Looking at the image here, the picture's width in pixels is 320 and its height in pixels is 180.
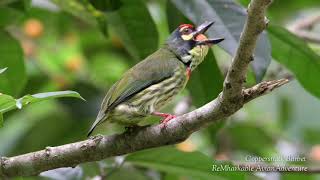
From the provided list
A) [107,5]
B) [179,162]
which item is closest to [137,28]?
[107,5]

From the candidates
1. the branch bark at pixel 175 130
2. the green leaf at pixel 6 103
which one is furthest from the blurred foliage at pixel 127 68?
the branch bark at pixel 175 130

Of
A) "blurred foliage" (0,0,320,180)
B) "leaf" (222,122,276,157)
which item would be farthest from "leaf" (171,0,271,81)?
"leaf" (222,122,276,157)

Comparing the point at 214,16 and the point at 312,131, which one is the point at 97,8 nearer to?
the point at 214,16

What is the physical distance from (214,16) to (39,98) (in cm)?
102

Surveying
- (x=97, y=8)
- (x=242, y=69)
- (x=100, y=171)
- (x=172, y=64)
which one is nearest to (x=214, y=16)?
(x=172, y=64)

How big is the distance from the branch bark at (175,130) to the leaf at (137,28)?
0.86m

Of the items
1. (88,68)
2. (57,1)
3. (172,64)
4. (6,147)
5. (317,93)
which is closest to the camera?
(172,64)

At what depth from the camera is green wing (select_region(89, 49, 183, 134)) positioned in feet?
8.35

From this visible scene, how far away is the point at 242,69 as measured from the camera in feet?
6.34

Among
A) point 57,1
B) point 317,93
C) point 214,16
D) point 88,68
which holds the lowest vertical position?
point 317,93

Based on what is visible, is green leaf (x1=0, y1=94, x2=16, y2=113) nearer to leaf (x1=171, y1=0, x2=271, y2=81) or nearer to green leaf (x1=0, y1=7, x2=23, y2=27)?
leaf (x1=171, y1=0, x2=271, y2=81)

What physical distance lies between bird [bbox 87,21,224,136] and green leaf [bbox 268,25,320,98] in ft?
1.21

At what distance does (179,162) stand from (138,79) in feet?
1.38

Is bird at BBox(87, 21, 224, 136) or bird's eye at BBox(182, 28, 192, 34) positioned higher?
bird's eye at BBox(182, 28, 192, 34)
